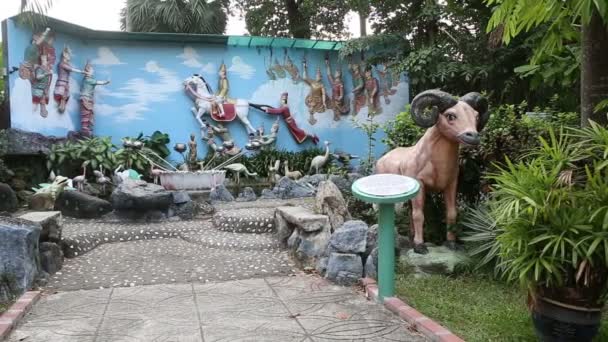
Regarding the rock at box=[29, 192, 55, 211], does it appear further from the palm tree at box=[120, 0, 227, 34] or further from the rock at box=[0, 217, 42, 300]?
the palm tree at box=[120, 0, 227, 34]

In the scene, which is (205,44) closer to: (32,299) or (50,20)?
(50,20)

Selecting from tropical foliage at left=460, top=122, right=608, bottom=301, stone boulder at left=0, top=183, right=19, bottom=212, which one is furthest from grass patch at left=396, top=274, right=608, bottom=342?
stone boulder at left=0, top=183, right=19, bottom=212

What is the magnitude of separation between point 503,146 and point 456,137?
99 cm

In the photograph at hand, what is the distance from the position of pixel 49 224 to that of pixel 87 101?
6970 mm

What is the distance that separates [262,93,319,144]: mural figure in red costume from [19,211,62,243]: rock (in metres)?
8.10

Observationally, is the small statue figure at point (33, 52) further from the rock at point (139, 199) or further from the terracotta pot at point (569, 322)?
the terracotta pot at point (569, 322)

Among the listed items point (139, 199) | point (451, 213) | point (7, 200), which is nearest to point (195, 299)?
point (451, 213)

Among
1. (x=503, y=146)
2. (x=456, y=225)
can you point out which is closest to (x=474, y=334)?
(x=456, y=225)

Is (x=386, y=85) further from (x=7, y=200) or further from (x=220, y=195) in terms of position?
(x=7, y=200)

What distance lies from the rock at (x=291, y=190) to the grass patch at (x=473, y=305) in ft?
18.9

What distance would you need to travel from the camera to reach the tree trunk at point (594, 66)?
3.79 meters

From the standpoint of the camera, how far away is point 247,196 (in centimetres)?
1038

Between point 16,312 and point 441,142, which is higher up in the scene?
point 441,142

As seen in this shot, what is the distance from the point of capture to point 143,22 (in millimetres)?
14195
